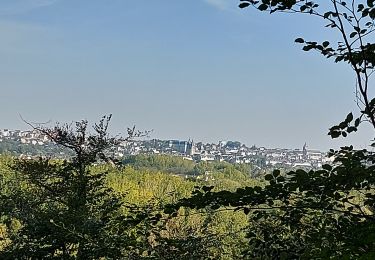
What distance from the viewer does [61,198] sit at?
10117 mm

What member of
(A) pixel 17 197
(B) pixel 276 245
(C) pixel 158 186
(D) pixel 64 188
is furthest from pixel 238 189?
(C) pixel 158 186

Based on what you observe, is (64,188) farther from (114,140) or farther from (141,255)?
(141,255)

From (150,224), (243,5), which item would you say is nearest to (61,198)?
(150,224)

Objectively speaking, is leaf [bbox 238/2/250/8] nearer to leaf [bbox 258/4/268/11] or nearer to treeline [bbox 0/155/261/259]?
leaf [bbox 258/4/268/11]

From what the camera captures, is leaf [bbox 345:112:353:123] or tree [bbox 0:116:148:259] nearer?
leaf [bbox 345:112:353:123]

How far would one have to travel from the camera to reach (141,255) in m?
3.68

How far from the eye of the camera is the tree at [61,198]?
30.7 ft

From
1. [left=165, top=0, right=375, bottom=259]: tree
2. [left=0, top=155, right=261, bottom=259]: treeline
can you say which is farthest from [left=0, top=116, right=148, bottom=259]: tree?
[left=165, top=0, right=375, bottom=259]: tree

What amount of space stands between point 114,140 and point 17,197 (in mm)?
2333

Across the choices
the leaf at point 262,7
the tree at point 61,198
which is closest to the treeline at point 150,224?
the tree at point 61,198

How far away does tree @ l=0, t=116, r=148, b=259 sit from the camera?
30.7 feet

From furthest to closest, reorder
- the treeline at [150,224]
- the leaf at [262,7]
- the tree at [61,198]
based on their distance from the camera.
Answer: the tree at [61,198] < the treeline at [150,224] < the leaf at [262,7]

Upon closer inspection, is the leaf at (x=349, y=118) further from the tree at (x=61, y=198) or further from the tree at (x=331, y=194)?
the tree at (x=61, y=198)

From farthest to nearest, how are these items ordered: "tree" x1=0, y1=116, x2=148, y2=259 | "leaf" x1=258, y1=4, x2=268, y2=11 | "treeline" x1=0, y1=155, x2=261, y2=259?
1. "tree" x1=0, y1=116, x2=148, y2=259
2. "treeline" x1=0, y1=155, x2=261, y2=259
3. "leaf" x1=258, y1=4, x2=268, y2=11
